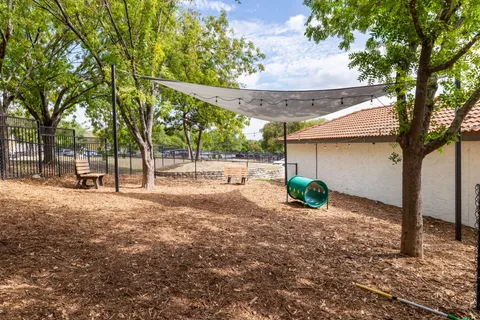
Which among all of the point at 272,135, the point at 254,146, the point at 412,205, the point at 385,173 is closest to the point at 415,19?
the point at 412,205

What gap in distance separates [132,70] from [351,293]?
7.91 m

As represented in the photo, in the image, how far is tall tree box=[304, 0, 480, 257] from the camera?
3297 mm

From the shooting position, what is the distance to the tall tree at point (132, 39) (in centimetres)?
766

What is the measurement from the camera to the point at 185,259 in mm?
3447

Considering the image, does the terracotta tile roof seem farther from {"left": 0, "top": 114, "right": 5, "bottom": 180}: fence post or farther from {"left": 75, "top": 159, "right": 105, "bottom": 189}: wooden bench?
{"left": 0, "top": 114, "right": 5, "bottom": 180}: fence post

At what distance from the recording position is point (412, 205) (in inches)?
148

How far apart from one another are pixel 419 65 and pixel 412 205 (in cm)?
181

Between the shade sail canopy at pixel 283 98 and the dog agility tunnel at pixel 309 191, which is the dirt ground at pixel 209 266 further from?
the shade sail canopy at pixel 283 98

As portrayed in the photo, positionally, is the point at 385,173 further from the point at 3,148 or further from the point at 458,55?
the point at 3,148

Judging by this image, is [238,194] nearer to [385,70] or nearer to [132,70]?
[132,70]

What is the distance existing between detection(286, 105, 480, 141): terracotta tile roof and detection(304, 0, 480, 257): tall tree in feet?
11.3

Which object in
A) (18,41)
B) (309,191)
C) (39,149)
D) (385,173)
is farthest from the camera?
(18,41)

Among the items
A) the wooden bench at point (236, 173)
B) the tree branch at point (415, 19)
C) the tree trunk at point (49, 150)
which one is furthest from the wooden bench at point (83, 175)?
the tree branch at point (415, 19)

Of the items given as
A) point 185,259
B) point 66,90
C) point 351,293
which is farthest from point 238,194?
point 66,90
